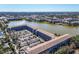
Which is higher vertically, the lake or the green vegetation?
the lake

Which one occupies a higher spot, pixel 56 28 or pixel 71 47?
pixel 56 28

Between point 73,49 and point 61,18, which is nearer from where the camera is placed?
point 73,49

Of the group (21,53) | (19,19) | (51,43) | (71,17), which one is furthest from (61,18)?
(21,53)

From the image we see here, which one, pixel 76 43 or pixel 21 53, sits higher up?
pixel 76 43

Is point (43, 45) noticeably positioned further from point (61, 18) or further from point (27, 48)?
point (61, 18)

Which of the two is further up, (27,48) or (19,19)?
(19,19)

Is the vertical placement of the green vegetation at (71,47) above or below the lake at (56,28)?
below
